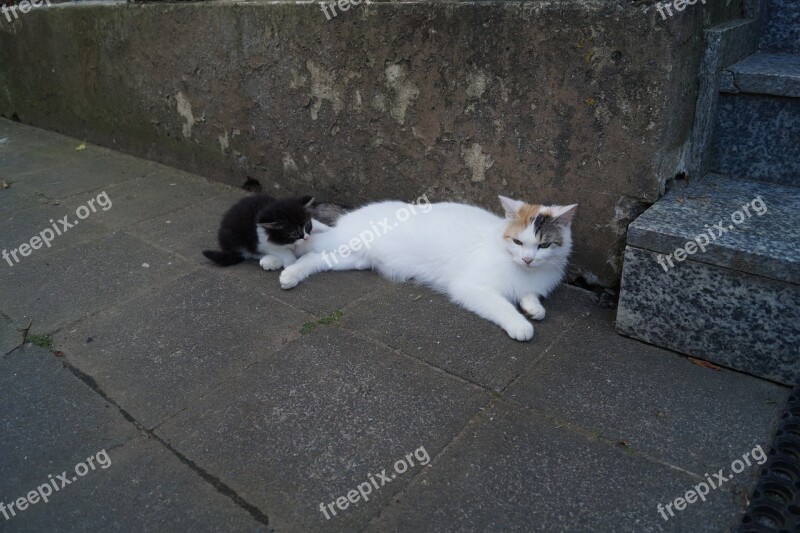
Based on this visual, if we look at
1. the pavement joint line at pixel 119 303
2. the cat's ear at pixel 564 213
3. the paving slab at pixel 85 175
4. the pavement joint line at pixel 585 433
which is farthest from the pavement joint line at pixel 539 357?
the paving slab at pixel 85 175

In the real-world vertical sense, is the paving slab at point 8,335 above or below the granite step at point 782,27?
below

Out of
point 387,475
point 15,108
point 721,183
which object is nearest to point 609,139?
point 721,183

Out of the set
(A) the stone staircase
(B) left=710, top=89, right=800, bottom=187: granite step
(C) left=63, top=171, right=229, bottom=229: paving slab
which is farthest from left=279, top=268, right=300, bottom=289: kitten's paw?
(B) left=710, top=89, right=800, bottom=187: granite step

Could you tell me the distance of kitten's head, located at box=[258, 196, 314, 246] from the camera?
341 cm

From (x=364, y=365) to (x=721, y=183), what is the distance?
7.14 feet

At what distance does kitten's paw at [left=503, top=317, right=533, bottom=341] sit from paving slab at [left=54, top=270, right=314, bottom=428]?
3.54 ft

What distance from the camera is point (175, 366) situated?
2680mm

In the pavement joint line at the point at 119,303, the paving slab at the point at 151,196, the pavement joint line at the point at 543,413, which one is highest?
the paving slab at the point at 151,196

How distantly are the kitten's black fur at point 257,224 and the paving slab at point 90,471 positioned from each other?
4.27ft

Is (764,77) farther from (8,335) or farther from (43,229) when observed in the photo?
(43,229)

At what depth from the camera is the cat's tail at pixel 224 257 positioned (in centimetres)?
358

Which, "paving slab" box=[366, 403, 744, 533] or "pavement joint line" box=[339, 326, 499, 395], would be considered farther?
"pavement joint line" box=[339, 326, 499, 395]

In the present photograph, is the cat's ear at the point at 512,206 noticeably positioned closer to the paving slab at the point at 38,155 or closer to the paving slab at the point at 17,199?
the paving slab at the point at 17,199

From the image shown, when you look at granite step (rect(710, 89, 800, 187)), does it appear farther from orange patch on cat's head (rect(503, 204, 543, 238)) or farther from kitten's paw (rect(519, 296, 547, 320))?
kitten's paw (rect(519, 296, 547, 320))
